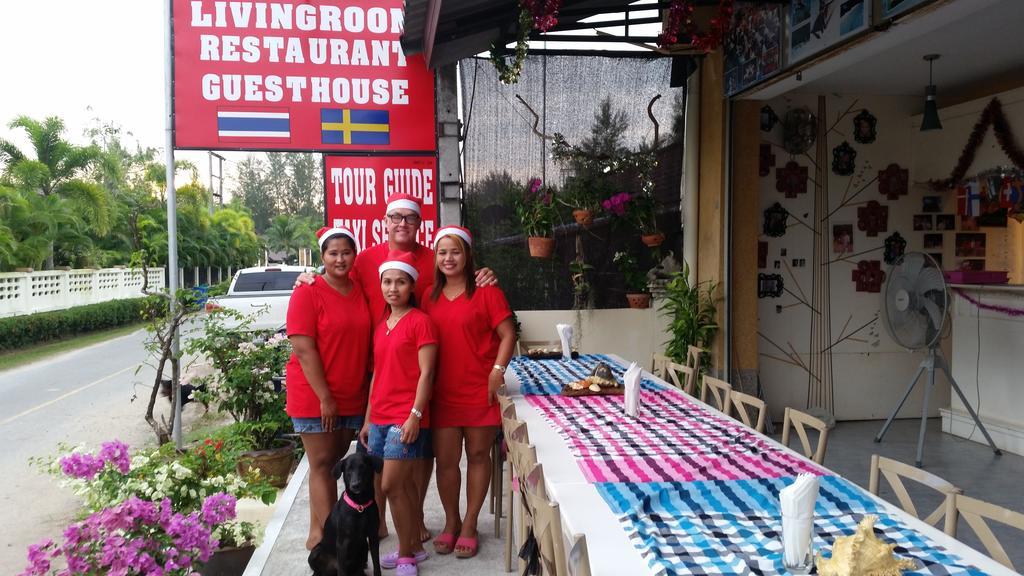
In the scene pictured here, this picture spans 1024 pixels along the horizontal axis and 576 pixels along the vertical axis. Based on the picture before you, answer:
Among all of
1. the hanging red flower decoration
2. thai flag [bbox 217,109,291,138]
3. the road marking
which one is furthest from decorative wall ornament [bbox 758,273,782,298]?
the road marking

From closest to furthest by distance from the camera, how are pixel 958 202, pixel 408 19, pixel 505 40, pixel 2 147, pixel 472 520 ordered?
pixel 472 520, pixel 408 19, pixel 505 40, pixel 958 202, pixel 2 147

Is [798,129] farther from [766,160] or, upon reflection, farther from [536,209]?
[536,209]

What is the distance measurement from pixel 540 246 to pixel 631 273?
0.86 m

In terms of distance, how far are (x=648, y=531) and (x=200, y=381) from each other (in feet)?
14.8

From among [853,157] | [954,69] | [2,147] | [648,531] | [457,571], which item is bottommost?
[457,571]

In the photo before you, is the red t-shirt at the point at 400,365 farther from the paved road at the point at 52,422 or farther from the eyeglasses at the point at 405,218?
the paved road at the point at 52,422

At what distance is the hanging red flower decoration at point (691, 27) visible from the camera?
4.84m

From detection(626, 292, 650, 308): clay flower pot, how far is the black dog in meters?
3.84

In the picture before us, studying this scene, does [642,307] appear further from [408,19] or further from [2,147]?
[2,147]

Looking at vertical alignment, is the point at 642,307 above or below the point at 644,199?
below

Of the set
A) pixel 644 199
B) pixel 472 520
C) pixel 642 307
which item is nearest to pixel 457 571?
pixel 472 520

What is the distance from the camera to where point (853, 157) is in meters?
6.25

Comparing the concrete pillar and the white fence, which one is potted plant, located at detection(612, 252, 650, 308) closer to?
the concrete pillar

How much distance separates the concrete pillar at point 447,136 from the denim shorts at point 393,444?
9.11ft
